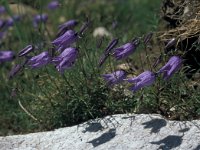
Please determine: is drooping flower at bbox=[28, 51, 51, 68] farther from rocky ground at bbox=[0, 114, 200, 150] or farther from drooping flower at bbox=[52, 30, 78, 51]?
rocky ground at bbox=[0, 114, 200, 150]

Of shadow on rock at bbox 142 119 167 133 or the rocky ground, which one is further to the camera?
shadow on rock at bbox 142 119 167 133

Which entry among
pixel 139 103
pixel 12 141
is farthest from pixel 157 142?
pixel 12 141

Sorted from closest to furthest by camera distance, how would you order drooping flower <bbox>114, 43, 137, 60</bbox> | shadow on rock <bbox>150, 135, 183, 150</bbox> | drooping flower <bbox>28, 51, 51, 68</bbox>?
shadow on rock <bbox>150, 135, 183, 150</bbox> → drooping flower <bbox>114, 43, 137, 60</bbox> → drooping flower <bbox>28, 51, 51, 68</bbox>

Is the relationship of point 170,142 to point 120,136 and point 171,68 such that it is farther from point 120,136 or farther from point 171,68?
point 171,68

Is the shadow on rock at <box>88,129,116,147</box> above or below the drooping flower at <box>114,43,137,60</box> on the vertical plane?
below

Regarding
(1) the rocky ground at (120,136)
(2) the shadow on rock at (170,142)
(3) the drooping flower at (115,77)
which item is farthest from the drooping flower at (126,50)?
(2) the shadow on rock at (170,142)

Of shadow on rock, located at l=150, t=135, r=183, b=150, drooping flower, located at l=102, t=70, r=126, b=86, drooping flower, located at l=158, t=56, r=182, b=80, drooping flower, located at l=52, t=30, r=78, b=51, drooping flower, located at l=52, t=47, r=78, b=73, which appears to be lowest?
shadow on rock, located at l=150, t=135, r=183, b=150

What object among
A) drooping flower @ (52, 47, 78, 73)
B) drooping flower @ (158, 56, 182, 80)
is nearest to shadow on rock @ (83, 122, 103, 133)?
drooping flower @ (52, 47, 78, 73)
